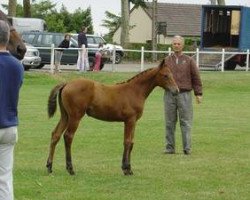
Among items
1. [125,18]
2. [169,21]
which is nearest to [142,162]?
[125,18]

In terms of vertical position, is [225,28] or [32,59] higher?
[225,28]

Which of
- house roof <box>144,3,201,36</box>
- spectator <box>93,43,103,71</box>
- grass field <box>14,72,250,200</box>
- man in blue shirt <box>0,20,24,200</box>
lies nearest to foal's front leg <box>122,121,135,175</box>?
grass field <box>14,72,250,200</box>

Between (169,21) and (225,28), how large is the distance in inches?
1773

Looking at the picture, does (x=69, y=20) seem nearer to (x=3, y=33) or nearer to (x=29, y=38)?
(x=29, y=38)

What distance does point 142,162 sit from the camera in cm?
1305

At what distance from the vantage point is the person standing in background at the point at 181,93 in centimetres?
1391

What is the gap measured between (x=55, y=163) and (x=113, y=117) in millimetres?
1428

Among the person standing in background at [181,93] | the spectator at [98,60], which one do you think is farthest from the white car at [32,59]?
the person standing in background at [181,93]

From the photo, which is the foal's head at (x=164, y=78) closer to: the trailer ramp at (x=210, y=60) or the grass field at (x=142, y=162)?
the grass field at (x=142, y=162)

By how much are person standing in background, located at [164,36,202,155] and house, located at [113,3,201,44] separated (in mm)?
68189

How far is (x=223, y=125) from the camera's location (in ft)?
63.7

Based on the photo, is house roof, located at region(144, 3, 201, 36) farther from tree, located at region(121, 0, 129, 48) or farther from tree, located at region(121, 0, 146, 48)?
tree, located at region(121, 0, 129, 48)

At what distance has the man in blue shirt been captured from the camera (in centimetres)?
748

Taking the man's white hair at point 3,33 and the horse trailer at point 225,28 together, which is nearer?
the man's white hair at point 3,33
